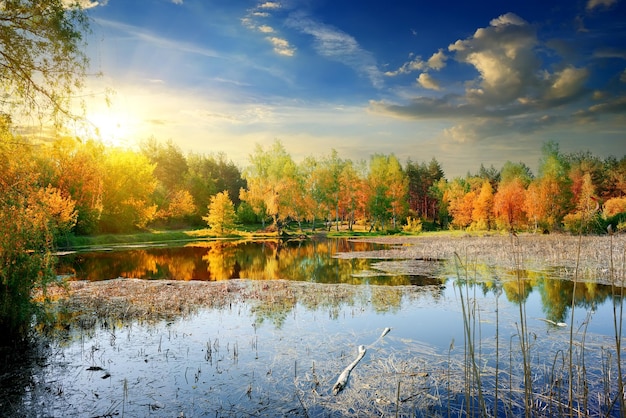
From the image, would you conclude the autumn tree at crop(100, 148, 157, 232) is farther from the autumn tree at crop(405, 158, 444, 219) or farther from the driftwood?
the autumn tree at crop(405, 158, 444, 219)

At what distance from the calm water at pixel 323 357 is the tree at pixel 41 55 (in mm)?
6188

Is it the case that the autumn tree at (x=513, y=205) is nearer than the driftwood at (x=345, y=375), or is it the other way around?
the driftwood at (x=345, y=375)

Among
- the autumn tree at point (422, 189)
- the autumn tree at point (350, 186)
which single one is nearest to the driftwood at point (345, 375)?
the autumn tree at point (350, 186)

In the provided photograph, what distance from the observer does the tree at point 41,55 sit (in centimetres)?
968

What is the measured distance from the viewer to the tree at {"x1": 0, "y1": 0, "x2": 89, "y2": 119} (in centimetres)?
968

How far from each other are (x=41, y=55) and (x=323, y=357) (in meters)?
10.1

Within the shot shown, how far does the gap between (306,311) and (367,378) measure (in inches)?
241

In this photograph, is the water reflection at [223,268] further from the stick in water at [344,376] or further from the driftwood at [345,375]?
the stick in water at [344,376]

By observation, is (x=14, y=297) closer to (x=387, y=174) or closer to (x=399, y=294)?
(x=399, y=294)

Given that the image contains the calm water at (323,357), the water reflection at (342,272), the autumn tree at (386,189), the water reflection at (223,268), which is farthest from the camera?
the autumn tree at (386,189)

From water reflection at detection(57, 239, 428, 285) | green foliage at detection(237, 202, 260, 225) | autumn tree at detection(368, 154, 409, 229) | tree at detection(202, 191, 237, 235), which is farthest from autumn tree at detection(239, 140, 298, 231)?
water reflection at detection(57, 239, 428, 285)

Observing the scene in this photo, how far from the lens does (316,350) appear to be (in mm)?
10055

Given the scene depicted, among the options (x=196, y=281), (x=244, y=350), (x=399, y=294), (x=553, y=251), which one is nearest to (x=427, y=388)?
(x=244, y=350)

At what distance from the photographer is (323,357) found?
9.57 meters
